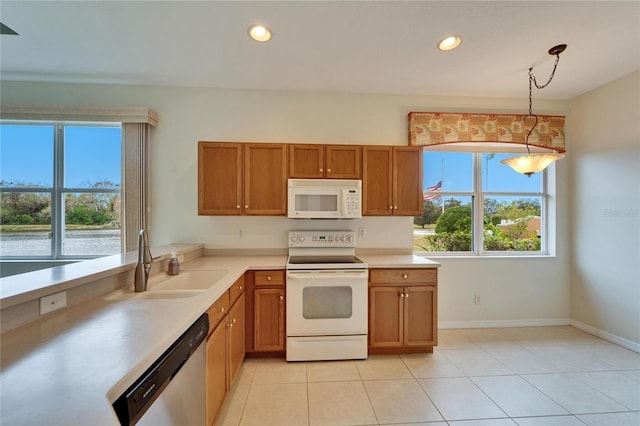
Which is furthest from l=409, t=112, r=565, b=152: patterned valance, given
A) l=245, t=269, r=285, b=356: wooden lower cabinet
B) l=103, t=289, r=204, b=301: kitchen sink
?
l=103, t=289, r=204, b=301: kitchen sink

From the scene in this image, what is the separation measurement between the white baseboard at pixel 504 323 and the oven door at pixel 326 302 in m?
1.40

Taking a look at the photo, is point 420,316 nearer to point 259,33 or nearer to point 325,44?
point 325,44

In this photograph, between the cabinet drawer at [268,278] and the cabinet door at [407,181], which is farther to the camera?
the cabinet door at [407,181]

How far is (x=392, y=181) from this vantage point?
2.70 m

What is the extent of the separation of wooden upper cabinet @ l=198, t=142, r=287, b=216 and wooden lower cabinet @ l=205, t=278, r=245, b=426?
0.86 metres

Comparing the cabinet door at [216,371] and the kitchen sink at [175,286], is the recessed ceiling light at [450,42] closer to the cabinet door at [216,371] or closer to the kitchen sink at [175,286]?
the kitchen sink at [175,286]

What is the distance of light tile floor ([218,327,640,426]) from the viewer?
170 cm

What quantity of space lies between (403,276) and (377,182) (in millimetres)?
1009

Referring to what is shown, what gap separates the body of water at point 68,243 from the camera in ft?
8.76

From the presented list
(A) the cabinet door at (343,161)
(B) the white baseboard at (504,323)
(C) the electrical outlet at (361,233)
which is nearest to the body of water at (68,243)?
(A) the cabinet door at (343,161)

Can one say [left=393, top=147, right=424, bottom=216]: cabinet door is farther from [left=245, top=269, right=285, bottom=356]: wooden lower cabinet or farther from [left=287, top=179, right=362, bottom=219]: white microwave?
[left=245, top=269, right=285, bottom=356]: wooden lower cabinet

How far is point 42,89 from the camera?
8.80 feet

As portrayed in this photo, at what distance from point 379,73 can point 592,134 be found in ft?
8.63

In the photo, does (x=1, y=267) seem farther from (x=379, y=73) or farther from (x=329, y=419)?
(x=379, y=73)
